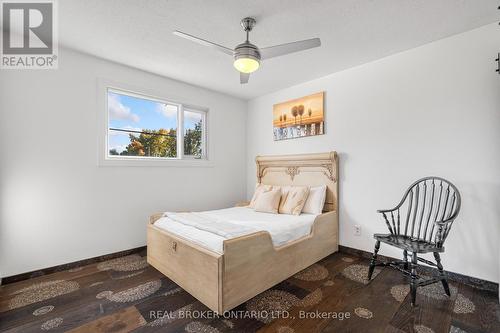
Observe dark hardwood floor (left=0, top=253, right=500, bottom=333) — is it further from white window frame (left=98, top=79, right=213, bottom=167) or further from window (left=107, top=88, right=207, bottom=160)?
window (left=107, top=88, right=207, bottom=160)

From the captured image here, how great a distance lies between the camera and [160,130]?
366cm

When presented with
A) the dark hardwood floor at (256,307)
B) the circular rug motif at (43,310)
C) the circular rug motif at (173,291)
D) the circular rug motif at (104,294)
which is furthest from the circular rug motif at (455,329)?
the circular rug motif at (43,310)

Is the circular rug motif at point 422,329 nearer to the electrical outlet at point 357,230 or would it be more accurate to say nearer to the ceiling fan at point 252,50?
the electrical outlet at point 357,230

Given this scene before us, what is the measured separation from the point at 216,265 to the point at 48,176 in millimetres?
2226

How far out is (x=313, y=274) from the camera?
260 cm

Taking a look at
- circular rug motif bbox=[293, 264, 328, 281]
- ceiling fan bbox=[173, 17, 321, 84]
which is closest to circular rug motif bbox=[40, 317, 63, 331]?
circular rug motif bbox=[293, 264, 328, 281]

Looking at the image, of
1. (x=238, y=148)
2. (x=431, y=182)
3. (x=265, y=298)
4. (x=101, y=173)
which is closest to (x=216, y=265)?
(x=265, y=298)

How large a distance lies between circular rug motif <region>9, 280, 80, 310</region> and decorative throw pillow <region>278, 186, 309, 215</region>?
8.17 feet

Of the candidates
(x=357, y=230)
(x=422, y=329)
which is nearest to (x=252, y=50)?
(x=422, y=329)

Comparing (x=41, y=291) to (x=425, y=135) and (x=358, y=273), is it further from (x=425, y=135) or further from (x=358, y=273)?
(x=425, y=135)

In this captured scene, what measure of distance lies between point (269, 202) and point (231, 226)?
44.1 inches

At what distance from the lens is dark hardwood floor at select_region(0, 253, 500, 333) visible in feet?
5.71

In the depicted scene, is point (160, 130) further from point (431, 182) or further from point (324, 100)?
point (431, 182)

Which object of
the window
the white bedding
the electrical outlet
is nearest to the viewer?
the white bedding
